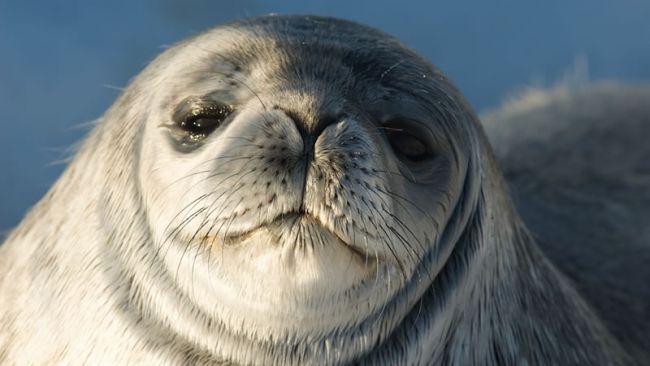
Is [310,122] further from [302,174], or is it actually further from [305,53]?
[305,53]

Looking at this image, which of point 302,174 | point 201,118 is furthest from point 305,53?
point 302,174

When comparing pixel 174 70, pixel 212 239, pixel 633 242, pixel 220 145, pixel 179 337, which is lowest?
pixel 179 337

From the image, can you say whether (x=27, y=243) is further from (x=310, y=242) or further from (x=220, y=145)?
(x=310, y=242)

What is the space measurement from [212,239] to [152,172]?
344 millimetres

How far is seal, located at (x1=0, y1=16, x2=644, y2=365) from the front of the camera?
8.61ft

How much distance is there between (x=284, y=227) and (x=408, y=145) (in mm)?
488

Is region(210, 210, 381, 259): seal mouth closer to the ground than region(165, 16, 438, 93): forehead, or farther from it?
closer to the ground

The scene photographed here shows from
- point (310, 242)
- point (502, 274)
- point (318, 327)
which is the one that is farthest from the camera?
point (502, 274)

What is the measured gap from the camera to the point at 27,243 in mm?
3436

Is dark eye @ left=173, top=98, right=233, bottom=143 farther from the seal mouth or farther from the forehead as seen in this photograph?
the seal mouth

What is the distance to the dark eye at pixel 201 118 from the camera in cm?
287

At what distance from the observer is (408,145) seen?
9.56 feet

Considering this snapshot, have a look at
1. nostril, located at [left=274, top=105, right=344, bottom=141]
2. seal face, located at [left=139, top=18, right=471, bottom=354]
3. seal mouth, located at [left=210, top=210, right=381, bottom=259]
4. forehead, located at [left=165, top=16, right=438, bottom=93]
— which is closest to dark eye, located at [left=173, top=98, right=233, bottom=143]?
seal face, located at [left=139, top=18, right=471, bottom=354]

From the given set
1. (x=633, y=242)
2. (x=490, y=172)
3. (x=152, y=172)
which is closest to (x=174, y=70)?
(x=152, y=172)
